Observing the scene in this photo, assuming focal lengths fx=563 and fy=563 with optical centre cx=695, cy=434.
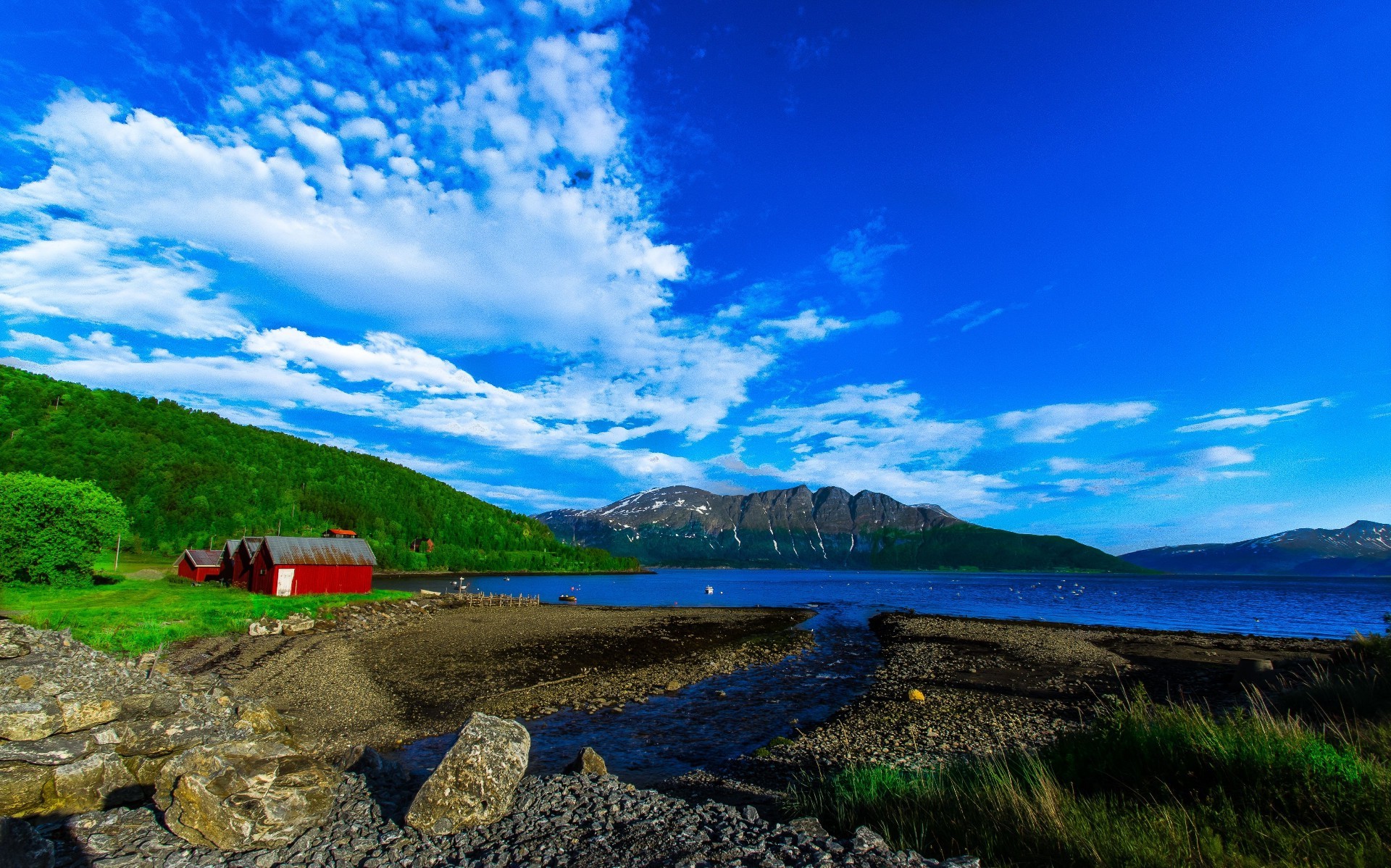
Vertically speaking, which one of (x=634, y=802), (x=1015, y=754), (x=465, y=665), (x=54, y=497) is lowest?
(x=465, y=665)

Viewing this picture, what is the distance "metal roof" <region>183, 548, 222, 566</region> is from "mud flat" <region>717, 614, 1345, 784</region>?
241 feet

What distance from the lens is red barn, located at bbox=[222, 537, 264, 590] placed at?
55.8 m

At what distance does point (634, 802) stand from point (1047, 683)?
2176cm

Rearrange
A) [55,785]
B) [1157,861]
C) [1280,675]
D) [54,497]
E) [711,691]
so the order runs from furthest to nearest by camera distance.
Result: [54,497] < [711,691] < [1280,675] < [55,785] < [1157,861]

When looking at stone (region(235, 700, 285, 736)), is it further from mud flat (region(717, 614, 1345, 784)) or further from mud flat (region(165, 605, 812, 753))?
mud flat (region(717, 614, 1345, 784))

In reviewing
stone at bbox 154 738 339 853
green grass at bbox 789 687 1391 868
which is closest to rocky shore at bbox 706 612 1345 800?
green grass at bbox 789 687 1391 868

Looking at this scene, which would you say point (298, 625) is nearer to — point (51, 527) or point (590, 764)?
point (51, 527)

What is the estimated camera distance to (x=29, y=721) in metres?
Result: 10.2

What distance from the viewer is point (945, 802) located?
7.52 meters

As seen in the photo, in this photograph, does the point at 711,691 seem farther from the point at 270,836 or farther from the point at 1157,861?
the point at 1157,861

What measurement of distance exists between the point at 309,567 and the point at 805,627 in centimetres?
4626

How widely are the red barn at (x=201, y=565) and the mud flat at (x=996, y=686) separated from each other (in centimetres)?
7324

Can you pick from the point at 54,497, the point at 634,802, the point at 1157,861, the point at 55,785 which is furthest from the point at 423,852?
the point at 54,497

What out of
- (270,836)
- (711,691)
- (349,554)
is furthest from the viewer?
(349,554)
